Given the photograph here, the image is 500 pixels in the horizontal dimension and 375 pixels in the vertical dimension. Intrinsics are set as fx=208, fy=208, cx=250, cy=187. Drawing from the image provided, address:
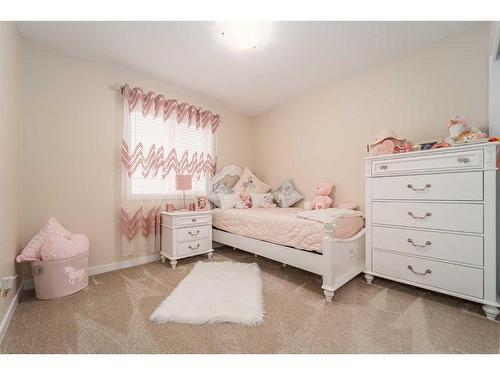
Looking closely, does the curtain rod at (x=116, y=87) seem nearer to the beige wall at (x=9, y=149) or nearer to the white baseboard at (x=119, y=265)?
the beige wall at (x=9, y=149)

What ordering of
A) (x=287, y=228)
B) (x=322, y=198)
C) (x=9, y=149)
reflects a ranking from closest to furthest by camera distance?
(x=9, y=149) → (x=287, y=228) → (x=322, y=198)

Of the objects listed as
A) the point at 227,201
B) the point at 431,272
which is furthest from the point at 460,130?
the point at 227,201

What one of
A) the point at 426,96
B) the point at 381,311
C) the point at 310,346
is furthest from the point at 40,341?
the point at 426,96

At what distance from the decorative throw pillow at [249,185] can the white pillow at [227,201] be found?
0.85ft

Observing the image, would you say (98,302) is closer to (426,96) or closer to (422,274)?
(422,274)

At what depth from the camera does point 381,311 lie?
159 cm

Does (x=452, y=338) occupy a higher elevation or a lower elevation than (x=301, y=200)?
lower

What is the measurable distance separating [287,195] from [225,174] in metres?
1.09

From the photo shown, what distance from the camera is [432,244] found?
173 cm

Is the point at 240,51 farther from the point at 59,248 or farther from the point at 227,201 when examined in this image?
the point at 59,248

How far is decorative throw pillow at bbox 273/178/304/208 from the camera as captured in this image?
3299 millimetres

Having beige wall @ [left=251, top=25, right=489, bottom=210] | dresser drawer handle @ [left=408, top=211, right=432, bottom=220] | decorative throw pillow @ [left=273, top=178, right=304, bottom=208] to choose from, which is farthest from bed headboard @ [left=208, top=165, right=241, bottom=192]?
dresser drawer handle @ [left=408, top=211, right=432, bottom=220]

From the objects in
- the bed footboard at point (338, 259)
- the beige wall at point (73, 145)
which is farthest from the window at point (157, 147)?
the bed footboard at point (338, 259)
